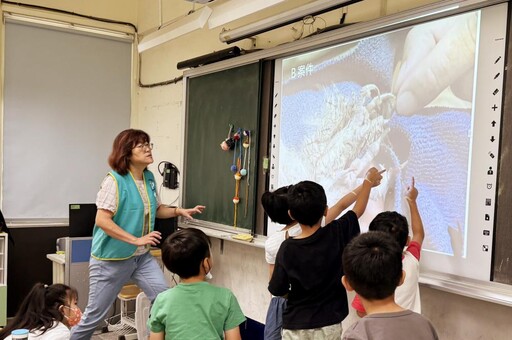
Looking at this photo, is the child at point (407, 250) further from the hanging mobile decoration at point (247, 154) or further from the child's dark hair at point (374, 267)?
the hanging mobile decoration at point (247, 154)

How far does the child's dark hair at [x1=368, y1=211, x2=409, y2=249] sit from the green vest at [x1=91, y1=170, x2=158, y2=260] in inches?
59.0

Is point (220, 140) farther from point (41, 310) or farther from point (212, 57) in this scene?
point (41, 310)

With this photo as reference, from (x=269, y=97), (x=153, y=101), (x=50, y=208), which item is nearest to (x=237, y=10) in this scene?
(x=269, y=97)

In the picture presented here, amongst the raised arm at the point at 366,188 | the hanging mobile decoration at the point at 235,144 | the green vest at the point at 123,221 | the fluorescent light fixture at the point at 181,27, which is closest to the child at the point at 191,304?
the raised arm at the point at 366,188

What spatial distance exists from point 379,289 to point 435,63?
4.40 ft

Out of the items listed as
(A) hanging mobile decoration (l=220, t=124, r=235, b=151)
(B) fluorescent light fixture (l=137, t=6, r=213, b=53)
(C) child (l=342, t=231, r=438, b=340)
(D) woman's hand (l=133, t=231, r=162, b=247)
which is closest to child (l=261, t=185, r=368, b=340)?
(D) woman's hand (l=133, t=231, r=162, b=247)

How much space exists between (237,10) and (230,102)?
87 cm

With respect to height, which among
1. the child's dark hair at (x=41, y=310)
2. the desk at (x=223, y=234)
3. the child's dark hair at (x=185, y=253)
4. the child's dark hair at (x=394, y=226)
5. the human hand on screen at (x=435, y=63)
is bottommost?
the child's dark hair at (x=41, y=310)

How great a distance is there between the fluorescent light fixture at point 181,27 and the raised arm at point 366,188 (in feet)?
4.87

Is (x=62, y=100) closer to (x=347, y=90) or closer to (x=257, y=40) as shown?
(x=257, y=40)

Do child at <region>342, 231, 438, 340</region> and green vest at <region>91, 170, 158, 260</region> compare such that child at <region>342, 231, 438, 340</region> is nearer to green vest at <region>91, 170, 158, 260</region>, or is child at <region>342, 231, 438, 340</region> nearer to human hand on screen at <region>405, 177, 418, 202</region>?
human hand on screen at <region>405, 177, 418, 202</region>

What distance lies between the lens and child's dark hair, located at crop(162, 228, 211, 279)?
5.76 feet

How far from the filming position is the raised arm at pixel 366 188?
2334 mm

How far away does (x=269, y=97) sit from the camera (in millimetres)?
3271
